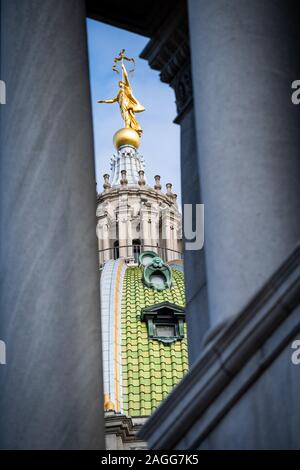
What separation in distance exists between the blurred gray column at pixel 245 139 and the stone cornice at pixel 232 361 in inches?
17.5

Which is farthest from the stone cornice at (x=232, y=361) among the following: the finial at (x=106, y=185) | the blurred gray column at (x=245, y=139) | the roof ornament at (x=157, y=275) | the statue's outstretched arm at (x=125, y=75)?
the finial at (x=106, y=185)

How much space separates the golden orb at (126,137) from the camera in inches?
4884

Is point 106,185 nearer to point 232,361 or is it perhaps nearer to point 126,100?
point 126,100

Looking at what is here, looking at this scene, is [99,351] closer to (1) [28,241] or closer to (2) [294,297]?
(1) [28,241]

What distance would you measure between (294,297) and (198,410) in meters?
1.50

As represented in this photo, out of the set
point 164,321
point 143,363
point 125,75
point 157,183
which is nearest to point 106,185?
point 157,183

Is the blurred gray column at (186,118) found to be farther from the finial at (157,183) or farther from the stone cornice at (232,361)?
the finial at (157,183)

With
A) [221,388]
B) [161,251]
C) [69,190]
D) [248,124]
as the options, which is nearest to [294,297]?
[221,388]

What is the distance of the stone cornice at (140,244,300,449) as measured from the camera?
9.35 metres

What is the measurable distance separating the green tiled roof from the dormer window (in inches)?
23.2

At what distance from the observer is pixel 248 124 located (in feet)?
34.8

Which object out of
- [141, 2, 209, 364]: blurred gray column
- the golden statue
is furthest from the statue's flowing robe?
[141, 2, 209, 364]: blurred gray column

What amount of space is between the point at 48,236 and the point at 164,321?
85.1m

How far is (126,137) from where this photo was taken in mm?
124062
